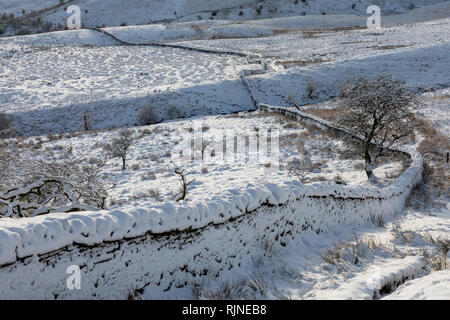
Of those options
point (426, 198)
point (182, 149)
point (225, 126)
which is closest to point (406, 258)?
point (426, 198)

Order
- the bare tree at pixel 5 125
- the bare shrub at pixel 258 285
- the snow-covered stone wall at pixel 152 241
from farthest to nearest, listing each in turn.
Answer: the bare tree at pixel 5 125, the bare shrub at pixel 258 285, the snow-covered stone wall at pixel 152 241

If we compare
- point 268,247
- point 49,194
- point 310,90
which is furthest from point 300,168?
point 310,90

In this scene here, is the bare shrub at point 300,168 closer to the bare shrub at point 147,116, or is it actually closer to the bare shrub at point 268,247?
the bare shrub at point 268,247

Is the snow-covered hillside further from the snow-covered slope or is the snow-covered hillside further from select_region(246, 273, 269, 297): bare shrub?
select_region(246, 273, 269, 297): bare shrub

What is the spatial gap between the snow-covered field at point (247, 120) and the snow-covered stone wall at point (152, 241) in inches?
2.6

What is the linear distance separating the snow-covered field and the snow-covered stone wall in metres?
0.07

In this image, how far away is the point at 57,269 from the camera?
421 centimetres

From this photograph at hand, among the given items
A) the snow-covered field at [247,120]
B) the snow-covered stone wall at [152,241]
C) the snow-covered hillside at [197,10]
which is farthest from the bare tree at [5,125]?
the snow-covered hillside at [197,10]

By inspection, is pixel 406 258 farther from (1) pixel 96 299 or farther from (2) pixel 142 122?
(2) pixel 142 122

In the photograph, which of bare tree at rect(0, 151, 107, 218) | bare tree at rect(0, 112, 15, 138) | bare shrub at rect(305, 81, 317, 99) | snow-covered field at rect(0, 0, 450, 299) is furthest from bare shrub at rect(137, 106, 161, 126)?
bare tree at rect(0, 151, 107, 218)

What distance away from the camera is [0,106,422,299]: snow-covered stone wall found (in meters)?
4.04

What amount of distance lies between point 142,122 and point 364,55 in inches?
1058

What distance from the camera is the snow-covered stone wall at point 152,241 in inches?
Answer: 159

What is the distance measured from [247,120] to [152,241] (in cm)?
2127
